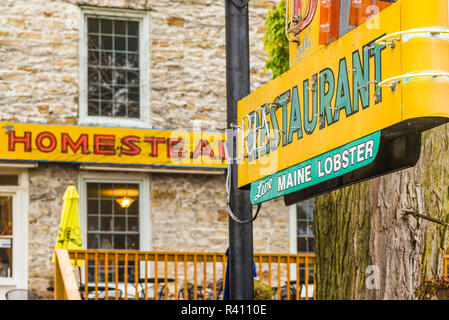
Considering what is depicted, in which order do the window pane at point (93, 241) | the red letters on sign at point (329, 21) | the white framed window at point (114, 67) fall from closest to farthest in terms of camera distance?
1. the red letters on sign at point (329, 21)
2. the window pane at point (93, 241)
3. the white framed window at point (114, 67)

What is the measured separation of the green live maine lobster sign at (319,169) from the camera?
5.51 m

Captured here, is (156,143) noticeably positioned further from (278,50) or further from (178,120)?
(278,50)

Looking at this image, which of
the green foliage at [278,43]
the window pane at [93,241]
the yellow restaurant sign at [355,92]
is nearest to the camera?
the yellow restaurant sign at [355,92]

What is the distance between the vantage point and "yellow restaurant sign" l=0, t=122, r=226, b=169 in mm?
15375

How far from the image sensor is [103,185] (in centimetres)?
1619

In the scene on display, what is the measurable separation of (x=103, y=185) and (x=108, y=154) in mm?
648

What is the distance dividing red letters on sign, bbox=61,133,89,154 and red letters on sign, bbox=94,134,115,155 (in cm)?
16

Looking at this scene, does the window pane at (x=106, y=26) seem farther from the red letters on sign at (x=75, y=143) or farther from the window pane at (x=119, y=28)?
the red letters on sign at (x=75, y=143)

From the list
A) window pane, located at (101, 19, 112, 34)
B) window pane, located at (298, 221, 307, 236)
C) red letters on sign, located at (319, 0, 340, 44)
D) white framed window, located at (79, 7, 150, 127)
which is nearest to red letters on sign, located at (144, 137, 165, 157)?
white framed window, located at (79, 7, 150, 127)

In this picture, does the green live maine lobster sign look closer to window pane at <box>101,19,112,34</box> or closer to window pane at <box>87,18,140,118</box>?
window pane at <box>87,18,140,118</box>

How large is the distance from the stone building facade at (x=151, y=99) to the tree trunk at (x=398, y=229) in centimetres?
754

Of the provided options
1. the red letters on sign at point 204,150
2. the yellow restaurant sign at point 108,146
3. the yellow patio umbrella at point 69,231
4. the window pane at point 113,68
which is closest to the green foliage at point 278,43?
the yellow restaurant sign at point 108,146

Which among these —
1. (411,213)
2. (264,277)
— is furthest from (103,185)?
(411,213)

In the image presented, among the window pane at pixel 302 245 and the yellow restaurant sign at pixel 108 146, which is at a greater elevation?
the yellow restaurant sign at pixel 108 146
